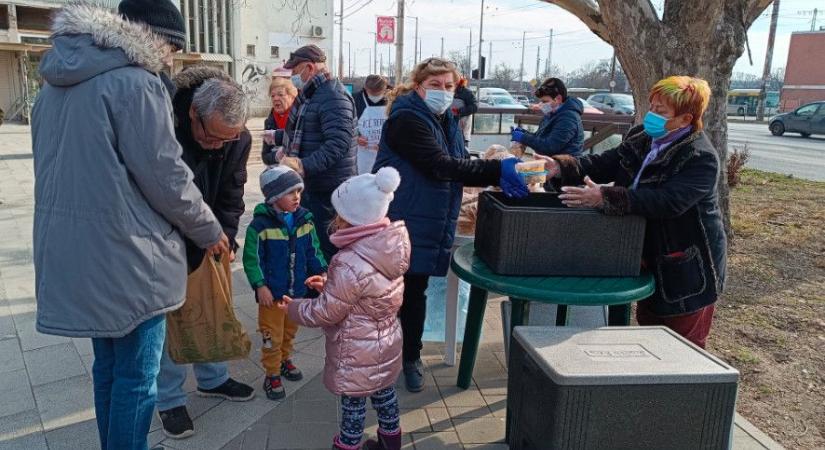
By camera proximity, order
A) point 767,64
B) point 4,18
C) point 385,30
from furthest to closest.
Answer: point 767,64 < point 4,18 < point 385,30

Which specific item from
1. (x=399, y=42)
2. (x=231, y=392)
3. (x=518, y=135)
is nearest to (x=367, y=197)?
(x=231, y=392)

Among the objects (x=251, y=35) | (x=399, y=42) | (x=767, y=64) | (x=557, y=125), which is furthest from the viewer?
(x=767, y=64)

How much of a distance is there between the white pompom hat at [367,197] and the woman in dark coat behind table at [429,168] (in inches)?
25.1

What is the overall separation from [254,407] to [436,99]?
→ 1.77 m

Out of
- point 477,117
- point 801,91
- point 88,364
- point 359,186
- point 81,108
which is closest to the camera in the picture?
point 81,108

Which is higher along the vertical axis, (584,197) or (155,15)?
(155,15)

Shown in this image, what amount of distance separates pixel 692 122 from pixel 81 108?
2272mm

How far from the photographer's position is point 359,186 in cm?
234

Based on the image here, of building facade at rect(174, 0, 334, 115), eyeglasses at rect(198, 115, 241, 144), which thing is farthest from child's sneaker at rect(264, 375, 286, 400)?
building facade at rect(174, 0, 334, 115)

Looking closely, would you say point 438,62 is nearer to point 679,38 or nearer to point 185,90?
point 185,90

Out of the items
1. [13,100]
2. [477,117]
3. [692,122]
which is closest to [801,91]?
[477,117]

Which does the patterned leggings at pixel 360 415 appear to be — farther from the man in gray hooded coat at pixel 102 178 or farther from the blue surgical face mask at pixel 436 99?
the blue surgical face mask at pixel 436 99

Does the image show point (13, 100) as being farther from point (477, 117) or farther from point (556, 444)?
point (556, 444)

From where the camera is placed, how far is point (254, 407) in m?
3.10
